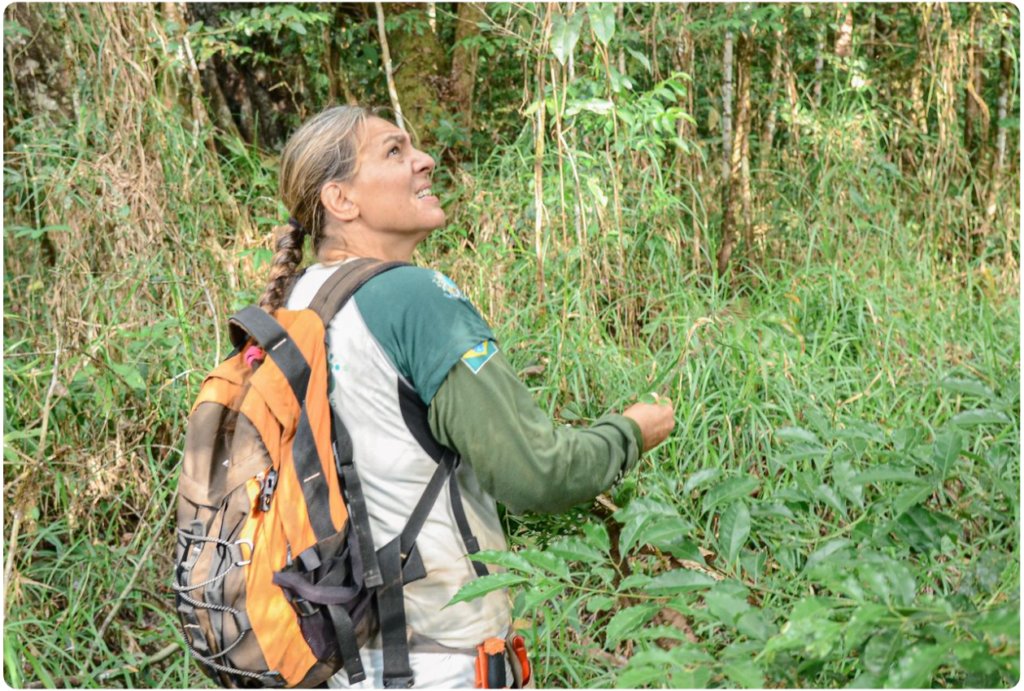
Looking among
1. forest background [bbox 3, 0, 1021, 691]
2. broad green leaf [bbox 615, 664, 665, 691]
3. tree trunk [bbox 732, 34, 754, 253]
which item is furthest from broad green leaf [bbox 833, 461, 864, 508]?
tree trunk [bbox 732, 34, 754, 253]

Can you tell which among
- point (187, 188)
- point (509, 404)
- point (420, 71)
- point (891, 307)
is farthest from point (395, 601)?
point (420, 71)

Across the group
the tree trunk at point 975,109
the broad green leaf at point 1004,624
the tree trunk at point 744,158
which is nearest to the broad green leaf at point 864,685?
the broad green leaf at point 1004,624

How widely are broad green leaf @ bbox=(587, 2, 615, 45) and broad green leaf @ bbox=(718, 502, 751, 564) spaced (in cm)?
164

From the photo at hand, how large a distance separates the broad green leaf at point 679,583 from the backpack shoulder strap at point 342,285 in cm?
79

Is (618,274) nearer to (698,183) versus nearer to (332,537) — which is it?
(698,183)

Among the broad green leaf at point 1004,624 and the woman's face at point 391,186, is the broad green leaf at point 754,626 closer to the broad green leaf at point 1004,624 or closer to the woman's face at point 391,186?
the broad green leaf at point 1004,624

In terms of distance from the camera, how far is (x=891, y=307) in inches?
156

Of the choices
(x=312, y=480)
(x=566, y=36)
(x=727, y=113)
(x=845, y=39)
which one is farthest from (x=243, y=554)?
(x=845, y=39)

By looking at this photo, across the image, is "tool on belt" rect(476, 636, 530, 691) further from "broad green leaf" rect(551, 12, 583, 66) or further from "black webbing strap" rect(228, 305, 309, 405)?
"broad green leaf" rect(551, 12, 583, 66)

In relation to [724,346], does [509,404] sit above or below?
above

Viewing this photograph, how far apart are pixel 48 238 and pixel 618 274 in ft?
9.09

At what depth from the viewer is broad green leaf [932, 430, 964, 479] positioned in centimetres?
154

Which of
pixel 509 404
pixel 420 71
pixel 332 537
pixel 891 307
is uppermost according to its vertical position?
pixel 420 71

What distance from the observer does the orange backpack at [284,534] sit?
5.83 ft
